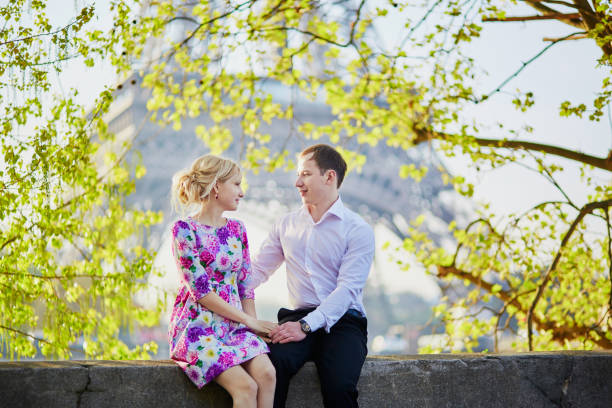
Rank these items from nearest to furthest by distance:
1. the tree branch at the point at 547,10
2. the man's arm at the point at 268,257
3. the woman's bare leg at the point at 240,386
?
the woman's bare leg at the point at 240,386
the man's arm at the point at 268,257
the tree branch at the point at 547,10

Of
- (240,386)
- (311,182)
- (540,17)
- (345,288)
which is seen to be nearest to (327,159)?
(311,182)

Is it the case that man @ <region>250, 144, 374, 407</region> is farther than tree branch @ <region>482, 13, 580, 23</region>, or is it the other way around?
tree branch @ <region>482, 13, 580, 23</region>

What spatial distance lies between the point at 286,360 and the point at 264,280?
52 centimetres

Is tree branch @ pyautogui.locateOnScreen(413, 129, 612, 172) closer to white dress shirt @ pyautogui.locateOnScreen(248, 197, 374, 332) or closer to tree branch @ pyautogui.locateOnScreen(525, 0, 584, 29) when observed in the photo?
tree branch @ pyautogui.locateOnScreen(525, 0, 584, 29)

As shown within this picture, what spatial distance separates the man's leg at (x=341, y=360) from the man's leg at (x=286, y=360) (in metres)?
0.06

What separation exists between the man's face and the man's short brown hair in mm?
20

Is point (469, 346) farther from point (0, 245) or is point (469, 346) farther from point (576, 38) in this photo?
point (0, 245)

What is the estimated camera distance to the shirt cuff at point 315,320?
2766 millimetres

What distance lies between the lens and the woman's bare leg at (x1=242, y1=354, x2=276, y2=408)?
2.53 metres

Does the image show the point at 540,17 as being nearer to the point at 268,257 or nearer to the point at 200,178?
the point at 268,257

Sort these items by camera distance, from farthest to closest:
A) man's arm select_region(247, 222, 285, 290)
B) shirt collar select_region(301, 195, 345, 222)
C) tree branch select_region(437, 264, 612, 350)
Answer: tree branch select_region(437, 264, 612, 350) → man's arm select_region(247, 222, 285, 290) → shirt collar select_region(301, 195, 345, 222)

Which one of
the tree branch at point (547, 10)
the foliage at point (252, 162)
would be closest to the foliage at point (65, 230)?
the foliage at point (252, 162)

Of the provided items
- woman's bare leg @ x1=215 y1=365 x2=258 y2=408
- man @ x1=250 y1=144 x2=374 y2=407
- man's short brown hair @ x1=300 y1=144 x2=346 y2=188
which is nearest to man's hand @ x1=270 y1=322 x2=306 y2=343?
man @ x1=250 y1=144 x2=374 y2=407

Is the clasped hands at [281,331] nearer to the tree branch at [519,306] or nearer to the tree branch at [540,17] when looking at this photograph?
the tree branch at [519,306]
